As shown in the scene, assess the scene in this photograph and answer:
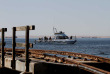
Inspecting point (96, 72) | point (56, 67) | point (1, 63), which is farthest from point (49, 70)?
point (1, 63)

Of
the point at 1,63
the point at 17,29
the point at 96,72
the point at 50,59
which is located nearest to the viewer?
the point at 96,72

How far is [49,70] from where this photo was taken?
11062 mm

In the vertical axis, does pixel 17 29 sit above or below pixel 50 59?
above

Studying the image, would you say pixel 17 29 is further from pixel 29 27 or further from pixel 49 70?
pixel 49 70

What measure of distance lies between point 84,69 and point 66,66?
91 centimetres

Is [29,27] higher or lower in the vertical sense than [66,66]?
higher

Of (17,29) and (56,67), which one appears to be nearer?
(56,67)

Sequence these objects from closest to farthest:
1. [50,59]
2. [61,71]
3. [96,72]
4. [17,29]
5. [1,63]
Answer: [96,72] → [61,71] → [17,29] → [1,63] → [50,59]

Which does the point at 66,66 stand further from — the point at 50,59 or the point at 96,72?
the point at 50,59

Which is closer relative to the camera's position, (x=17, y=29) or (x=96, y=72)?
(x=96, y=72)

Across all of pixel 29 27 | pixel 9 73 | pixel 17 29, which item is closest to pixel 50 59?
pixel 9 73

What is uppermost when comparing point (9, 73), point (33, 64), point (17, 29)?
point (17, 29)

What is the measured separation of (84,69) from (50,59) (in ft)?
15.9

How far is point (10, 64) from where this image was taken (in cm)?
1363
